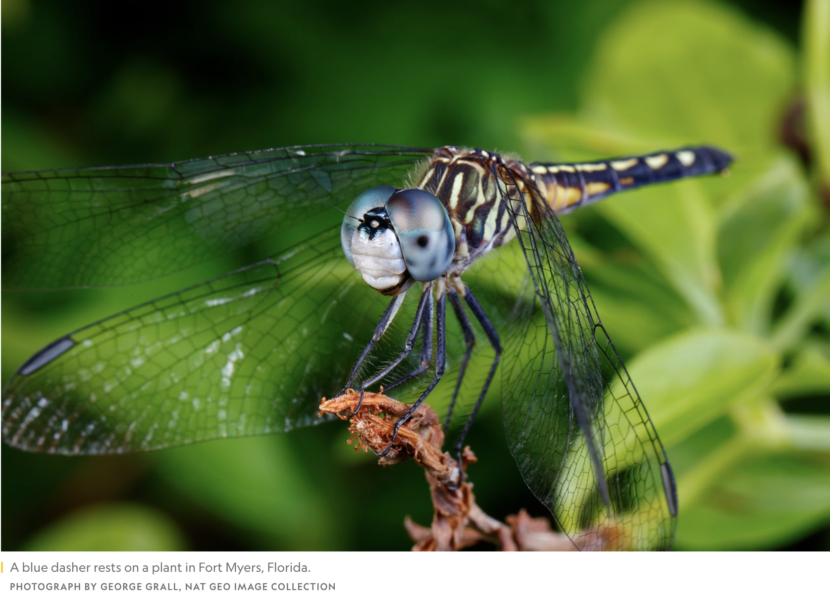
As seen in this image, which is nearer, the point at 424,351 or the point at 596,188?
the point at 424,351

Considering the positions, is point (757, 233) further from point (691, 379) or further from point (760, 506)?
point (760, 506)

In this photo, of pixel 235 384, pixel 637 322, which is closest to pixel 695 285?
pixel 637 322

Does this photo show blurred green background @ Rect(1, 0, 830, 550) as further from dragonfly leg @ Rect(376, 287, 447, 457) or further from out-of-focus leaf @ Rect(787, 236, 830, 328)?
dragonfly leg @ Rect(376, 287, 447, 457)

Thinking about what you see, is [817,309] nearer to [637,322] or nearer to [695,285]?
[695,285]

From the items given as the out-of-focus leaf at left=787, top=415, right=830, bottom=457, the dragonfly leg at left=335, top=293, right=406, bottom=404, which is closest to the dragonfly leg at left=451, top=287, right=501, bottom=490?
the dragonfly leg at left=335, top=293, right=406, bottom=404

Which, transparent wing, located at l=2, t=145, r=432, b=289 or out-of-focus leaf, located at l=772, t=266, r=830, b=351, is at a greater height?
transparent wing, located at l=2, t=145, r=432, b=289

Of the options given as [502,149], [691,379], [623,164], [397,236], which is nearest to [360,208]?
[397,236]

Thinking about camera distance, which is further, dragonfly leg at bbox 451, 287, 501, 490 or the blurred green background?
the blurred green background
